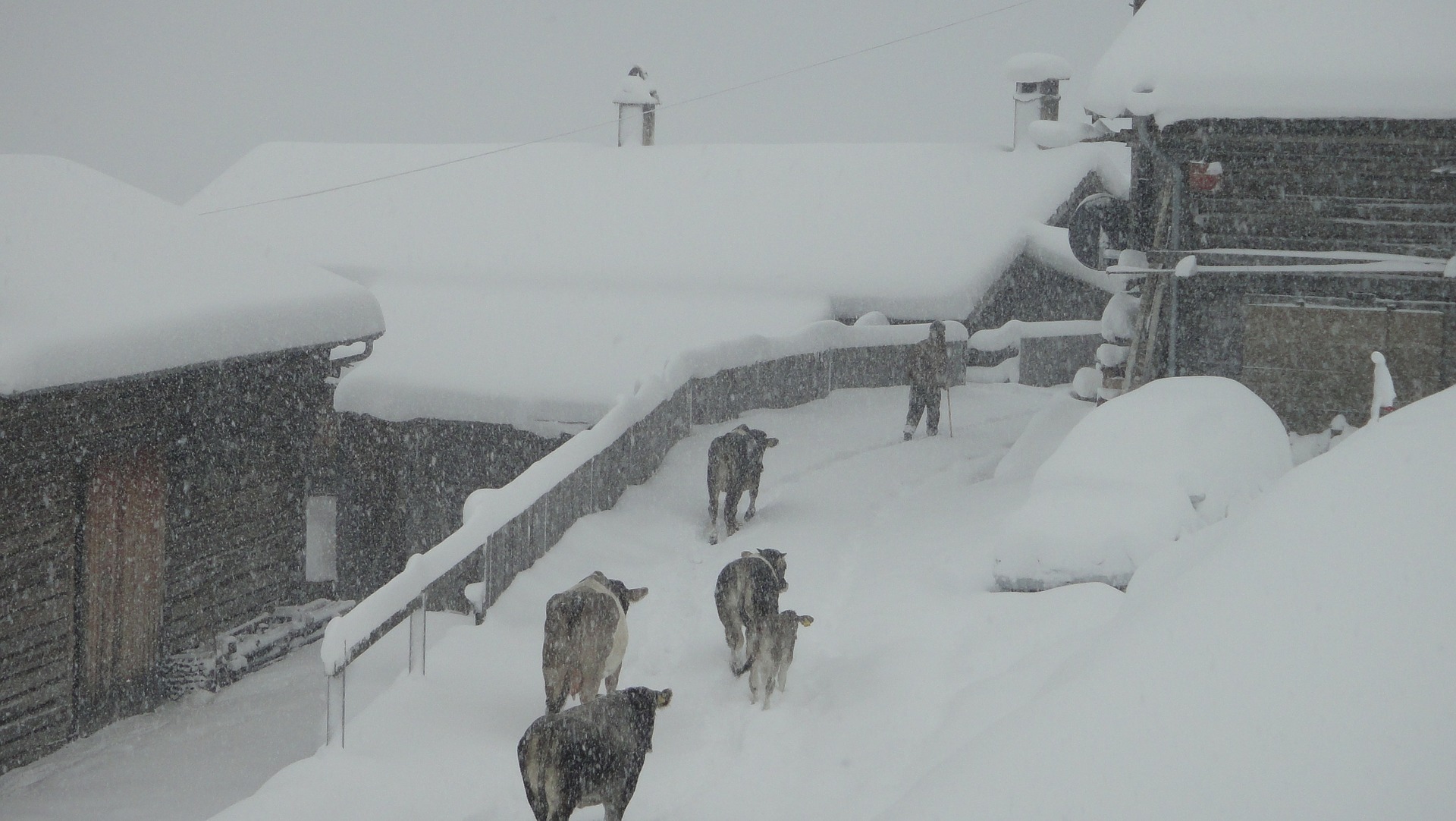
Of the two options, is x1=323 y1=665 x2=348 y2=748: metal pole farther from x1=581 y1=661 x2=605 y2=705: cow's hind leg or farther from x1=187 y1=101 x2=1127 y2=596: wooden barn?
x1=187 y1=101 x2=1127 y2=596: wooden barn

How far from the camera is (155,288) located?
1034cm

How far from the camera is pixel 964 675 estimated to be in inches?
289

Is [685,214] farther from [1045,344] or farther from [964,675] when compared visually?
[964,675]

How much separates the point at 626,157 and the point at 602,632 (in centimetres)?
2163

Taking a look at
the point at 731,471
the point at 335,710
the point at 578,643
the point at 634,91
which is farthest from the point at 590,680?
the point at 634,91

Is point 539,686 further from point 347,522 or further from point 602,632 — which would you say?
point 347,522

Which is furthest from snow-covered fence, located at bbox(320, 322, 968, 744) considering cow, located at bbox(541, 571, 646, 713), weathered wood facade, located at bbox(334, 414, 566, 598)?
weathered wood facade, located at bbox(334, 414, 566, 598)

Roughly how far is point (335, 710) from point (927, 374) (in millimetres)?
9721

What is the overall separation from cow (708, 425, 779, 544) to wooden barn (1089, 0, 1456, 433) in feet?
17.6

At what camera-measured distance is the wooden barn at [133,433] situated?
9148mm

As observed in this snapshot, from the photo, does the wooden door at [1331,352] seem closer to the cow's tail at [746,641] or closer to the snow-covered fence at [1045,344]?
the snow-covered fence at [1045,344]

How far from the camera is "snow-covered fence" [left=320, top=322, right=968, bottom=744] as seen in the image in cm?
738

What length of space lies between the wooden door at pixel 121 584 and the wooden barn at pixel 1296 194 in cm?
1064

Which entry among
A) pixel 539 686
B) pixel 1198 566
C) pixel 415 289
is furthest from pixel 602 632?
pixel 415 289
